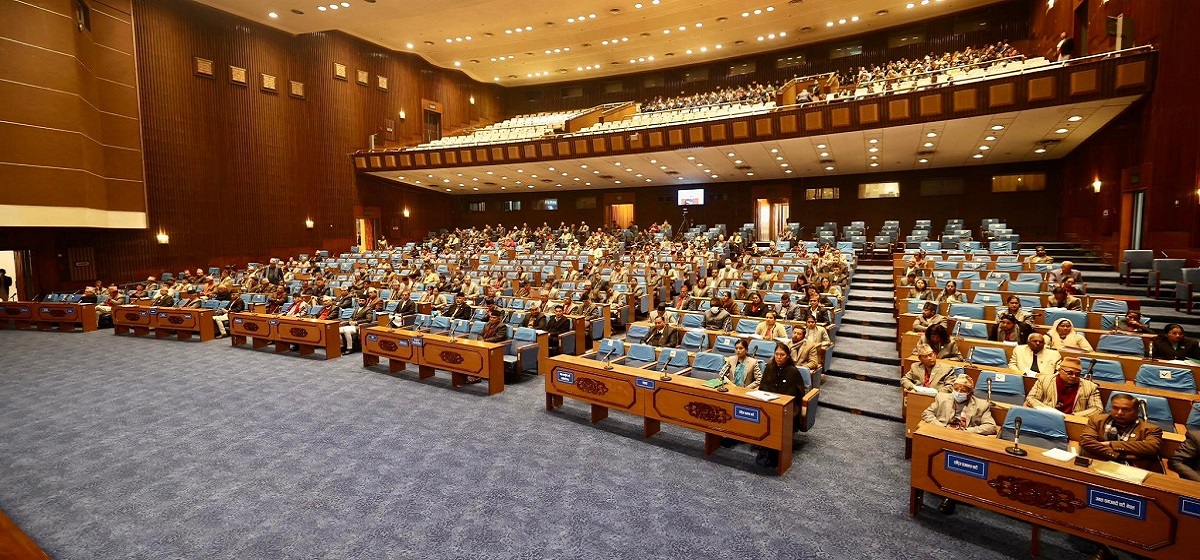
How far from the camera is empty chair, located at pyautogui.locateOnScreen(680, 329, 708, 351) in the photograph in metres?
6.86

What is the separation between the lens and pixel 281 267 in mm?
17078

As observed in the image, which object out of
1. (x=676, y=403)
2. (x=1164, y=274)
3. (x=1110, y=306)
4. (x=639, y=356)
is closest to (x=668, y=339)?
(x=639, y=356)

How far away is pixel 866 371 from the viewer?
6.98 metres

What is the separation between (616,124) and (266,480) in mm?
15293

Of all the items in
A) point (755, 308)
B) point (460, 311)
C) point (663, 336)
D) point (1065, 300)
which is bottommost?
point (663, 336)

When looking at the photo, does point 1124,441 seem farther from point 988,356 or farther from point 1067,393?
point 988,356

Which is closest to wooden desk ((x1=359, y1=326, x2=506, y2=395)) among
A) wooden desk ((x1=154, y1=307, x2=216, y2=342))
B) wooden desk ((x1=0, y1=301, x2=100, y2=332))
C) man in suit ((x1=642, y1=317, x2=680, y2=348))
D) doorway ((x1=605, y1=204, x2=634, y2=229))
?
man in suit ((x1=642, y1=317, x2=680, y2=348))

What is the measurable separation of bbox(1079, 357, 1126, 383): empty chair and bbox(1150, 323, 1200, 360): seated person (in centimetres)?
81

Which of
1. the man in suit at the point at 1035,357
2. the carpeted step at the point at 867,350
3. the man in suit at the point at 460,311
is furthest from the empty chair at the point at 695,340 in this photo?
the man in suit at the point at 460,311

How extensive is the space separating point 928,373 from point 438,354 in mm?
5662

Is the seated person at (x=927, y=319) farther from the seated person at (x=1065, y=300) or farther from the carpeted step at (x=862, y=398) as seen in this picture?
the seated person at (x=1065, y=300)

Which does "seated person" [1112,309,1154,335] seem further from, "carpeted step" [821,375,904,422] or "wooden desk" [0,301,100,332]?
"wooden desk" [0,301,100,332]

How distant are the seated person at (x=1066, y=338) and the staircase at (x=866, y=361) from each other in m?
1.59

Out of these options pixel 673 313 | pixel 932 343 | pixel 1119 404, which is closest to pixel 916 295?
pixel 932 343
